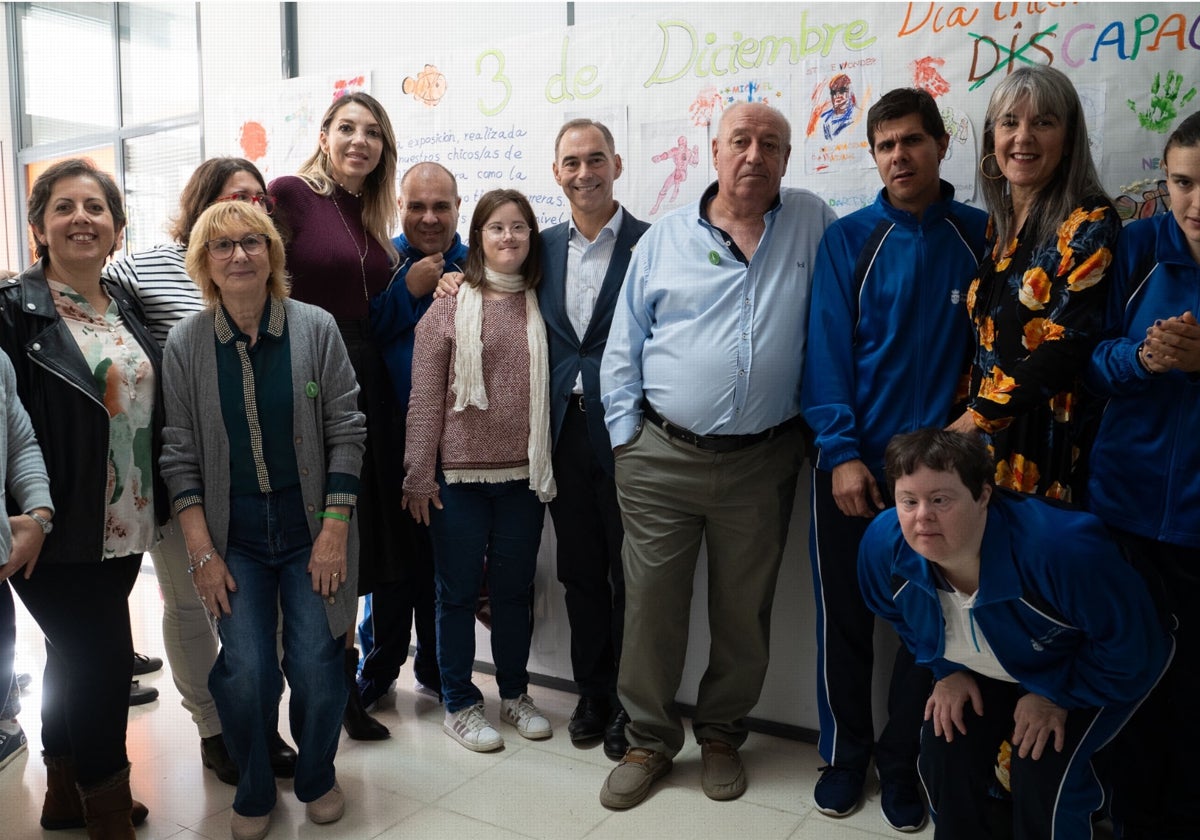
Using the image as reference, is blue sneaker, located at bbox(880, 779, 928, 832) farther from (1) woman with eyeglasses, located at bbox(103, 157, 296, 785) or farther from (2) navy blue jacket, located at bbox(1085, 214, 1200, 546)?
(1) woman with eyeglasses, located at bbox(103, 157, 296, 785)

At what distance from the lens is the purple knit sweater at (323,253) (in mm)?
2539

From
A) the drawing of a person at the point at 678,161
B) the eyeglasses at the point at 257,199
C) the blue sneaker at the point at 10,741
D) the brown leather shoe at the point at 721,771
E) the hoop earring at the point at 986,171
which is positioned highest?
the drawing of a person at the point at 678,161

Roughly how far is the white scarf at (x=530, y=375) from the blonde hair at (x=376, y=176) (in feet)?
1.17

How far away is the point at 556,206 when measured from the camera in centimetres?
299

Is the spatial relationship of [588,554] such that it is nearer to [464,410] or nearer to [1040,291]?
[464,410]

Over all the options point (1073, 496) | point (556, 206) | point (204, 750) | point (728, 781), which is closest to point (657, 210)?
point (556, 206)

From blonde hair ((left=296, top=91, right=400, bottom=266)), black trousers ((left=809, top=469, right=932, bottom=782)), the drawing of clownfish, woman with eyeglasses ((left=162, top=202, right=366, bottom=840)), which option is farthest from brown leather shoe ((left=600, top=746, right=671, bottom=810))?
the drawing of clownfish

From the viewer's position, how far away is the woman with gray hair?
1.81m

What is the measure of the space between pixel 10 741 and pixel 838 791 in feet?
7.59

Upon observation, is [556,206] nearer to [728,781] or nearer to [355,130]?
[355,130]

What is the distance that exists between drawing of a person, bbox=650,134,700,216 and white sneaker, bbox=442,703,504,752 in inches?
63.6

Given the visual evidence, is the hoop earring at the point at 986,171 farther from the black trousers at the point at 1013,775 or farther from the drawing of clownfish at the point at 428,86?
the drawing of clownfish at the point at 428,86

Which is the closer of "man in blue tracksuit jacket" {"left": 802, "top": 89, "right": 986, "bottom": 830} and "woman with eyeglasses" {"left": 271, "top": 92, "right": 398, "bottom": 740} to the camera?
"man in blue tracksuit jacket" {"left": 802, "top": 89, "right": 986, "bottom": 830}

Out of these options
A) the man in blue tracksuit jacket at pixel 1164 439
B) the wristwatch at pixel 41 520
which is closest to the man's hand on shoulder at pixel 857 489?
the man in blue tracksuit jacket at pixel 1164 439
